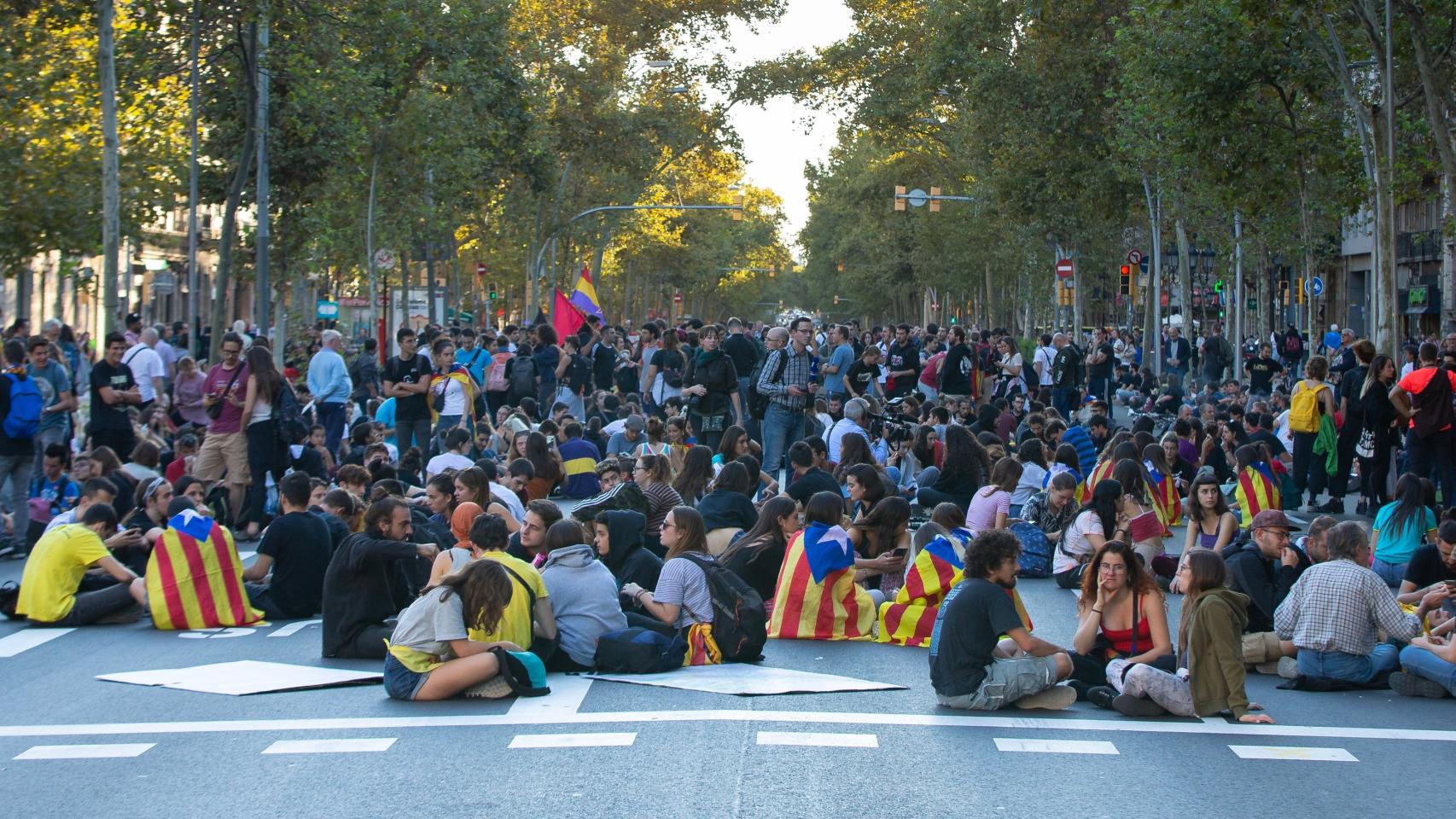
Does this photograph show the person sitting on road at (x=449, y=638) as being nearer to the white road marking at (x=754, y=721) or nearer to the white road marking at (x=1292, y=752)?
the white road marking at (x=754, y=721)

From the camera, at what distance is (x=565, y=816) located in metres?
7.50

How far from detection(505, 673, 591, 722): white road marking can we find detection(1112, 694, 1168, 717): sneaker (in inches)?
114

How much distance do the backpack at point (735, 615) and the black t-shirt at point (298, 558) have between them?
113 inches

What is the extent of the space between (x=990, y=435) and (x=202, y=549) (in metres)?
8.47

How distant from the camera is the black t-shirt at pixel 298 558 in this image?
12.5 meters

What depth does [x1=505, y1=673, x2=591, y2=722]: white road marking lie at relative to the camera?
31.8 feet

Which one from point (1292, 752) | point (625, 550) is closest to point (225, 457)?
point (625, 550)

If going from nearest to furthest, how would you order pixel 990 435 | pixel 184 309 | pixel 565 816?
pixel 565 816
pixel 990 435
pixel 184 309

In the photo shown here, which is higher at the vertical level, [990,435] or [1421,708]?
[990,435]

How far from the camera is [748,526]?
43.7 feet

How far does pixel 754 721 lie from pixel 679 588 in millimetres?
1881

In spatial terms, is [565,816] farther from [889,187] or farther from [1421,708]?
[889,187]

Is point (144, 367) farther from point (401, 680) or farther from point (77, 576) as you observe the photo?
point (401, 680)

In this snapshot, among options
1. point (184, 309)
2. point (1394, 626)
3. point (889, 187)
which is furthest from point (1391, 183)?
point (184, 309)
